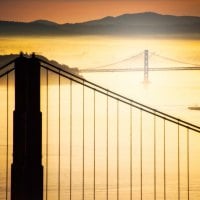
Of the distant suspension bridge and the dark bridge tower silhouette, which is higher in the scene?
the distant suspension bridge

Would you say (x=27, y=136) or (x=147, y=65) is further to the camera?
(x=147, y=65)

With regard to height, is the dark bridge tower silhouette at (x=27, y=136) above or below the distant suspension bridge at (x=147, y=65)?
below

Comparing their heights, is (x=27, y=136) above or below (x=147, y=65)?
below

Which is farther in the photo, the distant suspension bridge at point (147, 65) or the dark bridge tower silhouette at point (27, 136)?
the distant suspension bridge at point (147, 65)

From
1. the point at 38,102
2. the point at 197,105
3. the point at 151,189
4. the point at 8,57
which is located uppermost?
the point at 8,57

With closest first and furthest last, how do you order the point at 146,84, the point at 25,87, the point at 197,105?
the point at 25,87
the point at 197,105
the point at 146,84

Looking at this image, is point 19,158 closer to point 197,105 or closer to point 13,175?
point 13,175

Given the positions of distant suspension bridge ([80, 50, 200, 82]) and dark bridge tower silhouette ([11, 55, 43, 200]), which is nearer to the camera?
dark bridge tower silhouette ([11, 55, 43, 200])

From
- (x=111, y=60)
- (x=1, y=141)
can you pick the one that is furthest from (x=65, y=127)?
(x=111, y=60)
